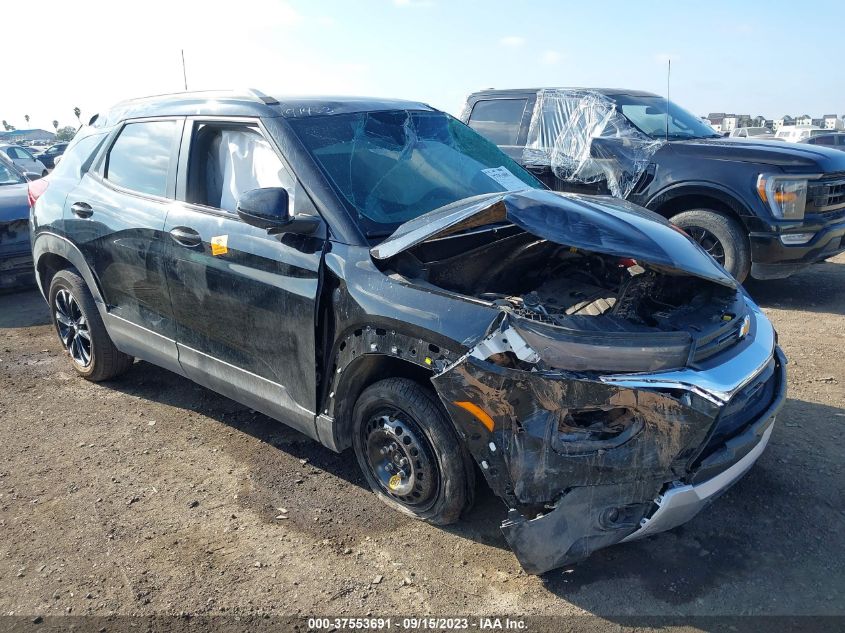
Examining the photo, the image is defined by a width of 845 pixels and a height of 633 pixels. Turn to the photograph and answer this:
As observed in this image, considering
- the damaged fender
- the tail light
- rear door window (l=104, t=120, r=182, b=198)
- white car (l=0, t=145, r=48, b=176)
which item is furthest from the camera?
white car (l=0, t=145, r=48, b=176)

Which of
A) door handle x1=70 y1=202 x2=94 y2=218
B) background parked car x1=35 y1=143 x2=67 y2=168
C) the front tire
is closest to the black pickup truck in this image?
the front tire

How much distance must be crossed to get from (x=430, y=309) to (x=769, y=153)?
4858 millimetres

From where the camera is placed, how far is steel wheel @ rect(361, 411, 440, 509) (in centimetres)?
292

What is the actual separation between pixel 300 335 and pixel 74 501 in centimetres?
153

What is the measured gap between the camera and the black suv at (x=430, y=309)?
95.0 inches

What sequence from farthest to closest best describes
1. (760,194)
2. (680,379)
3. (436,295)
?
(760,194), (436,295), (680,379)

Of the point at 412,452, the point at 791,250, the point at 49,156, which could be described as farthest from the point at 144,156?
the point at 49,156

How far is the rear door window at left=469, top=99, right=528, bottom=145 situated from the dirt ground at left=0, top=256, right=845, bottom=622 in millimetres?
4433

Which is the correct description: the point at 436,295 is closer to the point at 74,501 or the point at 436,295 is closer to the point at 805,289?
the point at 74,501

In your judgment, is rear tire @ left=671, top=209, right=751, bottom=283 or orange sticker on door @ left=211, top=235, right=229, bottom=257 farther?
rear tire @ left=671, top=209, right=751, bottom=283

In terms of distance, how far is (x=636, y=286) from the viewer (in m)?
3.04

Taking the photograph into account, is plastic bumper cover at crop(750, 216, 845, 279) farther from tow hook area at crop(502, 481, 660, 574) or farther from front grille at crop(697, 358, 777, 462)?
tow hook area at crop(502, 481, 660, 574)

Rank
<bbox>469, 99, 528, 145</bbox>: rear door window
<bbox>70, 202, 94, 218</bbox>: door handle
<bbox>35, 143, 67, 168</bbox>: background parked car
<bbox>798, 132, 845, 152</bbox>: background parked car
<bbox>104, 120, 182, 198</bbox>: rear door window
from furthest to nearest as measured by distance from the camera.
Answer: <bbox>35, 143, 67, 168</bbox>: background parked car, <bbox>798, 132, 845, 152</bbox>: background parked car, <bbox>469, 99, 528, 145</bbox>: rear door window, <bbox>70, 202, 94, 218</bbox>: door handle, <bbox>104, 120, 182, 198</bbox>: rear door window

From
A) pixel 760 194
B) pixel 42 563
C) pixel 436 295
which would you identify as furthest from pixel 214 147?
pixel 760 194
